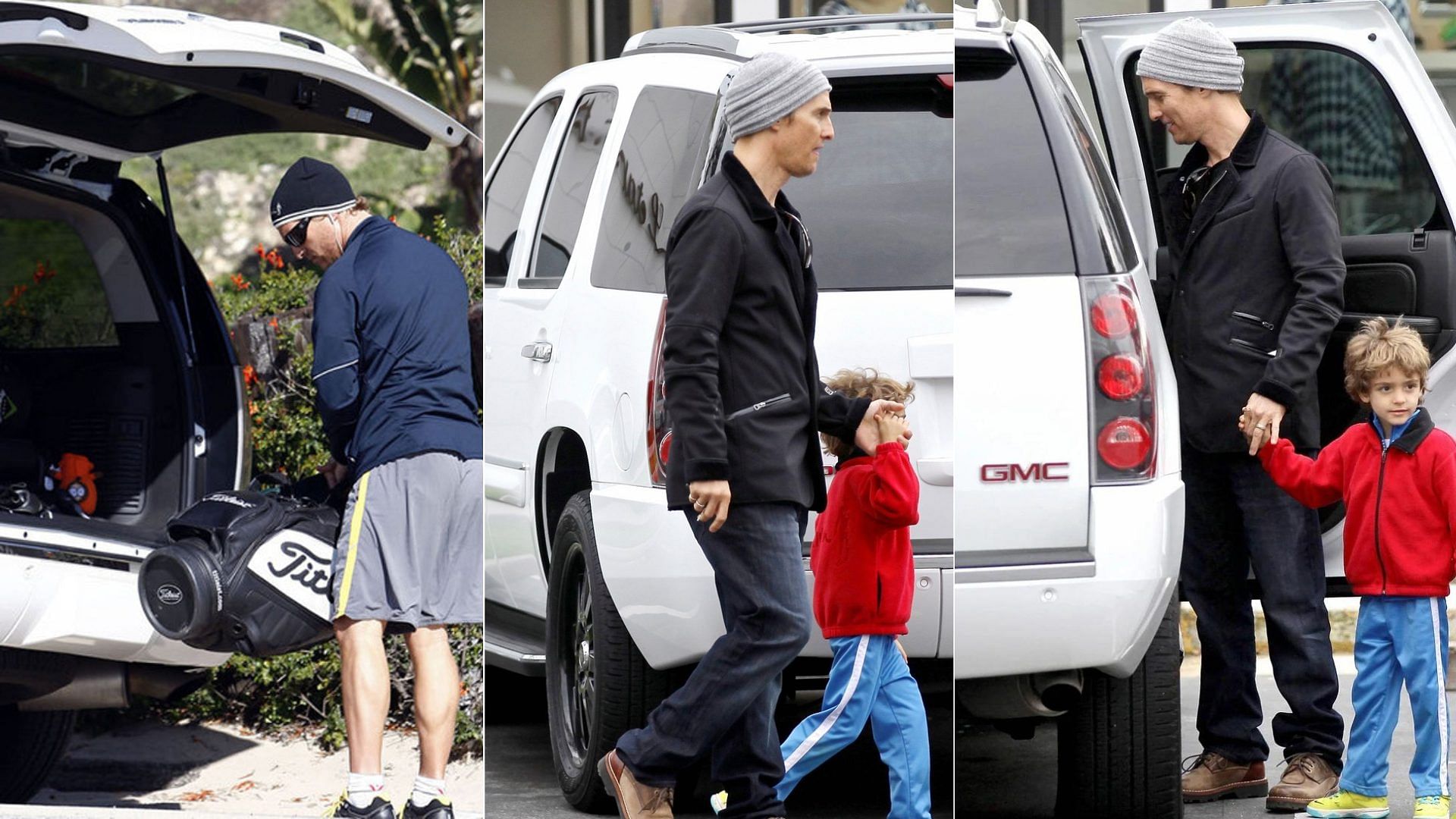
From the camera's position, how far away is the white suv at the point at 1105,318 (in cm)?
388

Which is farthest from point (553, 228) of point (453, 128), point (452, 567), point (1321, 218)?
point (1321, 218)

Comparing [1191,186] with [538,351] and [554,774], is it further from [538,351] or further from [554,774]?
[554,774]

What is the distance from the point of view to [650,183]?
4.24 m

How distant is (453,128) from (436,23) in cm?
30

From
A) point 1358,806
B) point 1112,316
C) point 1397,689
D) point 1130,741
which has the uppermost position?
point 1112,316

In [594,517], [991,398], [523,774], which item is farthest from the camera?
[523,774]

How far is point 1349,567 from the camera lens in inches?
161

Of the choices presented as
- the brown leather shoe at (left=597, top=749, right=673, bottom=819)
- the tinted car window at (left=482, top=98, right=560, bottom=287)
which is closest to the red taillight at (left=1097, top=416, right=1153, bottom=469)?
the brown leather shoe at (left=597, top=749, right=673, bottom=819)

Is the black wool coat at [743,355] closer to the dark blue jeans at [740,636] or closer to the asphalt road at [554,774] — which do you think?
the dark blue jeans at [740,636]

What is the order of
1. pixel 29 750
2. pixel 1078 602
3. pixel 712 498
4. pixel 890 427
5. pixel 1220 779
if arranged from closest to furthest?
pixel 712 498, pixel 1078 602, pixel 890 427, pixel 1220 779, pixel 29 750

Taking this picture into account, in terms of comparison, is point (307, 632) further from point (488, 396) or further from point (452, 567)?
point (488, 396)

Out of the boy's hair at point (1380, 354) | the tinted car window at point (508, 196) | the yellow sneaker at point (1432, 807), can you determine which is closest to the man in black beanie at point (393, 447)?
the tinted car window at point (508, 196)

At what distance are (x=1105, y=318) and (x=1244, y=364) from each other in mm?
429

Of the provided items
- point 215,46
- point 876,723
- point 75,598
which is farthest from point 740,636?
point 215,46
